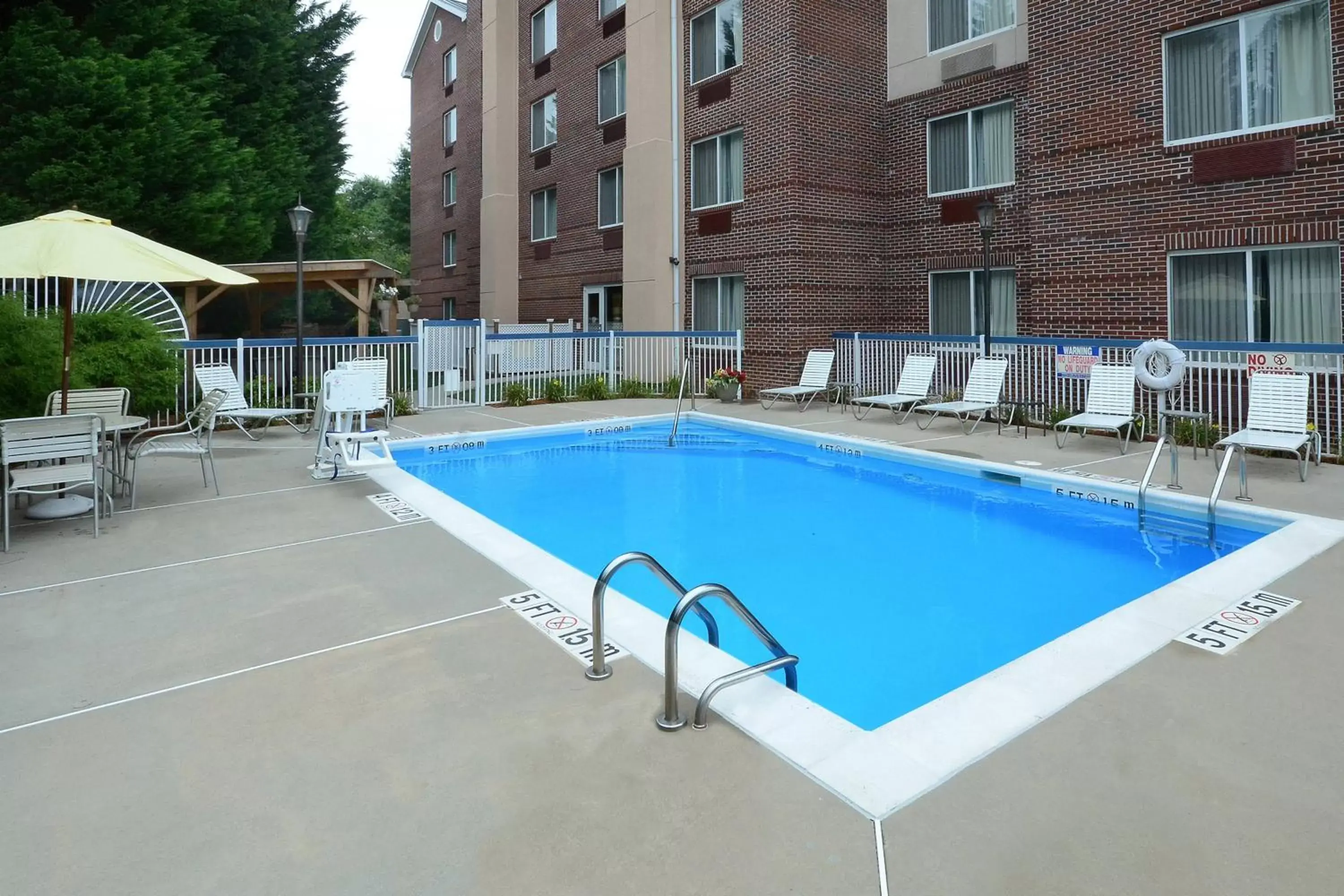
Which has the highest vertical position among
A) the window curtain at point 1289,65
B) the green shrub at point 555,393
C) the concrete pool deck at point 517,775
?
the window curtain at point 1289,65

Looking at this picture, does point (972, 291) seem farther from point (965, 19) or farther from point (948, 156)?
point (965, 19)

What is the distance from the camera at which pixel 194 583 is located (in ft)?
15.7

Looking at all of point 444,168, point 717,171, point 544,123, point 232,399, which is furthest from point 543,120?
point 232,399

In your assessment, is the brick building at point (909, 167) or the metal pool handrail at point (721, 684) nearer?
the metal pool handrail at point (721, 684)

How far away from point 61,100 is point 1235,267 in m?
18.2

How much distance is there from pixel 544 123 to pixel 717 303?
8931 millimetres

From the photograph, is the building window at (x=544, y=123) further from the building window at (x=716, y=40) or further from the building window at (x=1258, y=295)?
the building window at (x=1258, y=295)

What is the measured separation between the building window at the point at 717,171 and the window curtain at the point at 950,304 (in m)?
4.12

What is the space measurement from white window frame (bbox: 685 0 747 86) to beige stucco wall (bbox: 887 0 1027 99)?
9.07ft

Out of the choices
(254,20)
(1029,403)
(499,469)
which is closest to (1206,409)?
(1029,403)

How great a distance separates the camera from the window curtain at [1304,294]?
968 centimetres

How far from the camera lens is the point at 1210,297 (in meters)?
10.8

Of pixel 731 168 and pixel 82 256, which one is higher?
pixel 731 168

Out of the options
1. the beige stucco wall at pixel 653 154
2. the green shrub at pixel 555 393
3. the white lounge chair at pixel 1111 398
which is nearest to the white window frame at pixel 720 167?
the beige stucco wall at pixel 653 154
